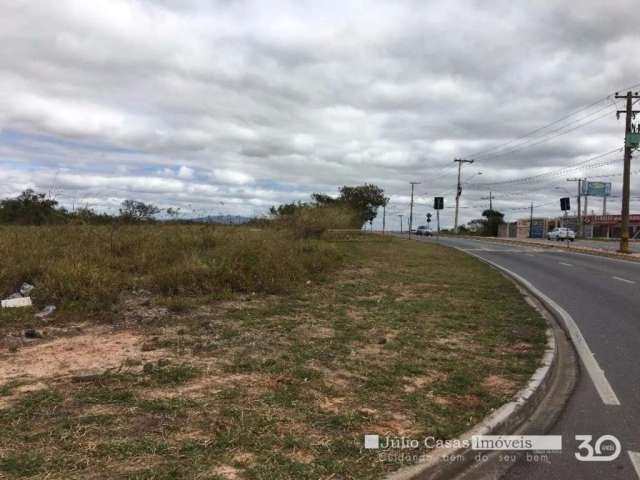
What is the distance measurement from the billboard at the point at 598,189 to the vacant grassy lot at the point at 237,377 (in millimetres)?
86136

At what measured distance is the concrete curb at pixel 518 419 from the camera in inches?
147

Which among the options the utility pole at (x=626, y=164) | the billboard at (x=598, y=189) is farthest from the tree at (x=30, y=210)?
the billboard at (x=598, y=189)

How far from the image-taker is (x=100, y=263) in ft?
33.4

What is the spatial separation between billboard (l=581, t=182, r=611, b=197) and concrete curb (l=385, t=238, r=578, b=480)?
292 feet

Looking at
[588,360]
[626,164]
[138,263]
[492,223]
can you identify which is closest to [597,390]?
[588,360]

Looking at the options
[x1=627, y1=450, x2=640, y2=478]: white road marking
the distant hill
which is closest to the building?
the distant hill

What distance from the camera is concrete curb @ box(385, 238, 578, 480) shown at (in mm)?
3738

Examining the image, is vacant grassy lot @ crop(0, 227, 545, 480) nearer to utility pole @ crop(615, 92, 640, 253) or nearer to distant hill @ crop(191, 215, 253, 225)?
distant hill @ crop(191, 215, 253, 225)

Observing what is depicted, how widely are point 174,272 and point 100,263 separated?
59.7 inches

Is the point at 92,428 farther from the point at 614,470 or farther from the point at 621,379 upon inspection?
the point at 621,379

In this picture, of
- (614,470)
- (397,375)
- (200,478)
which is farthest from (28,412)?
(614,470)

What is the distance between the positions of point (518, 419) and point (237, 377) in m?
2.70

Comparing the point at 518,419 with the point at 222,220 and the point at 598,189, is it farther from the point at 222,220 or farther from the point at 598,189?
the point at 598,189

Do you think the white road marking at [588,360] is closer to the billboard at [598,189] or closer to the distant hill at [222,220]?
the distant hill at [222,220]
